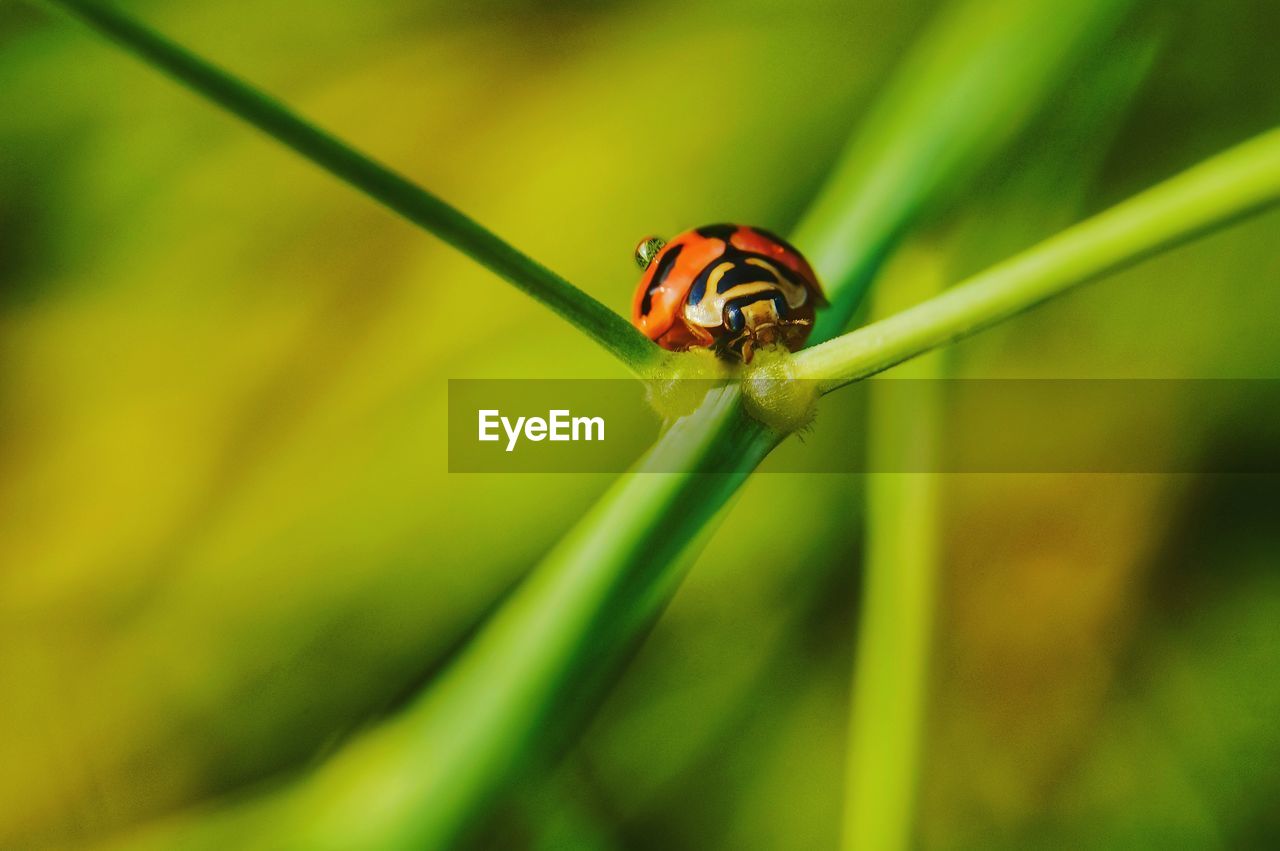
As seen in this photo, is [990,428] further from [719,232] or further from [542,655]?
[542,655]

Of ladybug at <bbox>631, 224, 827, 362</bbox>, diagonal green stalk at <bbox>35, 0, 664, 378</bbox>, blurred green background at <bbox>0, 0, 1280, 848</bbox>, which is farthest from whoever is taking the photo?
blurred green background at <bbox>0, 0, 1280, 848</bbox>

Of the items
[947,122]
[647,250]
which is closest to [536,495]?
[647,250]

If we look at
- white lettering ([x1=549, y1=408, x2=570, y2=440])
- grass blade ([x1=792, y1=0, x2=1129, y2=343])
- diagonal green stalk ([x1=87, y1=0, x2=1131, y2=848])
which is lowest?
diagonal green stalk ([x1=87, y1=0, x2=1131, y2=848])

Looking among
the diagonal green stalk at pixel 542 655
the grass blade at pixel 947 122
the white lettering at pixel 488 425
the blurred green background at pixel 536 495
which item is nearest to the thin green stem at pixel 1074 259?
the diagonal green stalk at pixel 542 655

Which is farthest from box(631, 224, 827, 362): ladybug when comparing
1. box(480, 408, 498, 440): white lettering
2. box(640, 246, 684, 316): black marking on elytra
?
box(480, 408, 498, 440): white lettering

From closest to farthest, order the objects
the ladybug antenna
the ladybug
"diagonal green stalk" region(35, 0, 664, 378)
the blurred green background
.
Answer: "diagonal green stalk" region(35, 0, 664, 378) < the ladybug < the ladybug antenna < the blurred green background

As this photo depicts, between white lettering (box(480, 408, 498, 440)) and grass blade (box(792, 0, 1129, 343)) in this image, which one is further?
white lettering (box(480, 408, 498, 440))

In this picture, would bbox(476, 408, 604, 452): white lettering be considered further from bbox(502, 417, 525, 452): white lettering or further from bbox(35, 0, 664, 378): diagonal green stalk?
bbox(35, 0, 664, 378): diagonal green stalk

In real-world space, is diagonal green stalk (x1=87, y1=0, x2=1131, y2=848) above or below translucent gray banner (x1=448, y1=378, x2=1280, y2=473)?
below

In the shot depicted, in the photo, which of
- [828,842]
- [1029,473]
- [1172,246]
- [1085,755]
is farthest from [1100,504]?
[1172,246]
